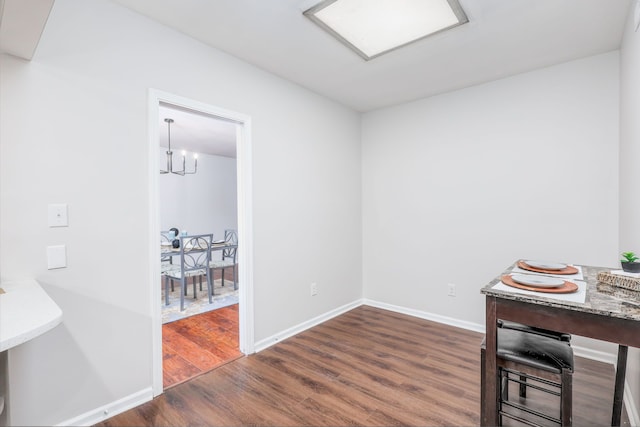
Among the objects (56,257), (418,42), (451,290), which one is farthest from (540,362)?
(56,257)

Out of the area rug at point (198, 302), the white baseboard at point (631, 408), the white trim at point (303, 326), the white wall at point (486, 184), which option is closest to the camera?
the white baseboard at point (631, 408)

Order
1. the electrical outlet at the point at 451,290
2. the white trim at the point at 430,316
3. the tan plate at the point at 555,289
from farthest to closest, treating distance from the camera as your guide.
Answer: the electrical outlet at the point at 451,290 < the white trim at the point at 430,316 < the tan plate at the point at 555,289

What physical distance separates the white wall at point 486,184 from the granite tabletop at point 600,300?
1.41 meters

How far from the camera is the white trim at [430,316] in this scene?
309 centimetres

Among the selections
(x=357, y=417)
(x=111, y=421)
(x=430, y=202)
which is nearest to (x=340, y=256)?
(x=430, y=202)

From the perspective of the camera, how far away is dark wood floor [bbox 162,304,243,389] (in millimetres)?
2354

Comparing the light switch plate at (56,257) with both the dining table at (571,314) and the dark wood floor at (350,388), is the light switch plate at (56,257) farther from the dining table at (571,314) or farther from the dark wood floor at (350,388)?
the dining table at (571,314)

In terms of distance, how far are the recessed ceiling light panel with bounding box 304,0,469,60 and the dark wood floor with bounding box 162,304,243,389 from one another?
2614 millimetres

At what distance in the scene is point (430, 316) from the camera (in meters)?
3.37

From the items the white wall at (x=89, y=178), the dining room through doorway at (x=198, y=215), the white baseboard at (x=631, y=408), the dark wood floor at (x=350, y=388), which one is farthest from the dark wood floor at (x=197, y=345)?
the white baseboard at (x=631, y=408)

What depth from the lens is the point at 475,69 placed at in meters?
2.70

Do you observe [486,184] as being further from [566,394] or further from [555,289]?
[566,394]

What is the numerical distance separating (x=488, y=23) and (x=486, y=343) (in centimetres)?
198

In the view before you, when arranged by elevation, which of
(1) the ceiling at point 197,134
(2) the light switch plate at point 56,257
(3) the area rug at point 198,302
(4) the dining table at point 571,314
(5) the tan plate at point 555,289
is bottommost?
(3) the area rug at point 198,302
